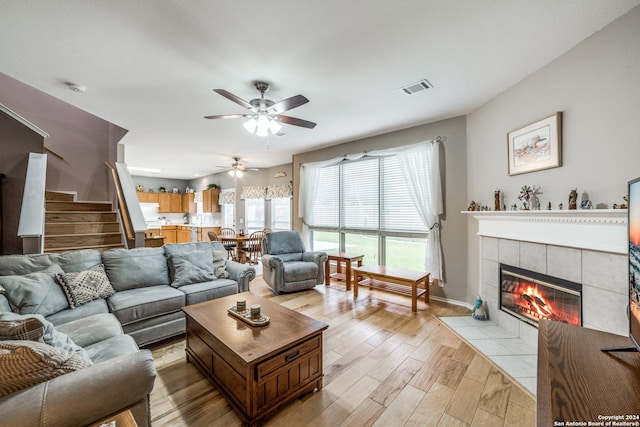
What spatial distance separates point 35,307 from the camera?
201 cm

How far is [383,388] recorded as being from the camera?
1.96 m

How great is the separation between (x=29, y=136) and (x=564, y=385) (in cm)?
573

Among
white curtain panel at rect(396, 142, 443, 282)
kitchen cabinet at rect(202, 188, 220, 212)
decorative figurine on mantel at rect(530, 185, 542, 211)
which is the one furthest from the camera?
kitchen cabinet at rect(202, 188, 220, 212)

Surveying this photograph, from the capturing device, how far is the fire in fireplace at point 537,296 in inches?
87.8

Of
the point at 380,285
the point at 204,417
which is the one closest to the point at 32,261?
the point at 204,417

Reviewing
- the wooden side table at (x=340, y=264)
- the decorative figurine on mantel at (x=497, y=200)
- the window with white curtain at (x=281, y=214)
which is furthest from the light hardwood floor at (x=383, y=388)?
the window with white curtain at (x=281, y=214)

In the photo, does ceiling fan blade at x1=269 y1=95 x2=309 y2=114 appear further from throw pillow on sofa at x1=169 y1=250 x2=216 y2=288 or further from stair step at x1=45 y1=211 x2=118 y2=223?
stair step at x1=45 y1=211 x2=118 y2=223

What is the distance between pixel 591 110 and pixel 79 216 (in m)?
6.34

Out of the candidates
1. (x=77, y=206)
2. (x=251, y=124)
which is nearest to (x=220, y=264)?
(x=251, y=124)

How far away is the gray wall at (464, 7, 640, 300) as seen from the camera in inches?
72.8

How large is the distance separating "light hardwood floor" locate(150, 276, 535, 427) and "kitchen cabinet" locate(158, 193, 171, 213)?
800cm

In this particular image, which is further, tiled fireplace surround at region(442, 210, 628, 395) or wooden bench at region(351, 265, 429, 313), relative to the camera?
wooden bench at region(351, 265, 429, 313)

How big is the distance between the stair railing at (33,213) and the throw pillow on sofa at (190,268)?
49.3 inches

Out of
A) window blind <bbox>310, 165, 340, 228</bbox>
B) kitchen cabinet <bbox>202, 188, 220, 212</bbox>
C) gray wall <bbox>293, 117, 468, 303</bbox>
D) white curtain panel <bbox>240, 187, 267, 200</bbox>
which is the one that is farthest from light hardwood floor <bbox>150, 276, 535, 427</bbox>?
kitchen cabinet <bbox>202, 188, 220, 212</bbox>
